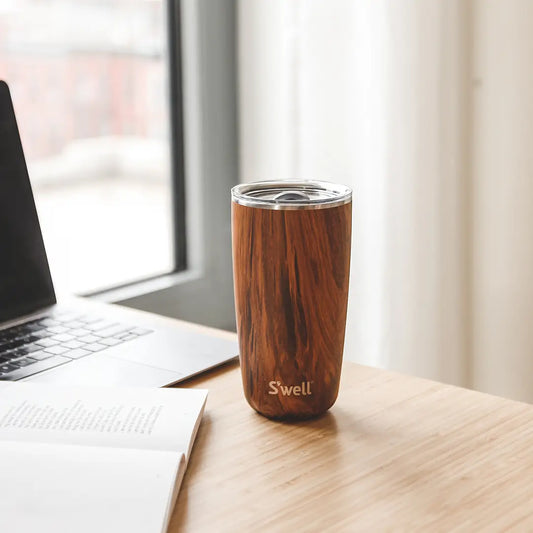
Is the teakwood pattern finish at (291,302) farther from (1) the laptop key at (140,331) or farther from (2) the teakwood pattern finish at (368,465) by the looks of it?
(1) the laptop key at (140,331)

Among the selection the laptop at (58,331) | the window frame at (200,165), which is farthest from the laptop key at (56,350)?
the window frame at (200,165)

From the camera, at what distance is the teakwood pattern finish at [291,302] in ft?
2.26

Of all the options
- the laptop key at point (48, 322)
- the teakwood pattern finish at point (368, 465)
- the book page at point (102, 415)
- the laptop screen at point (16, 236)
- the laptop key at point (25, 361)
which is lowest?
the teakwood pattern finish at point (368, 465)

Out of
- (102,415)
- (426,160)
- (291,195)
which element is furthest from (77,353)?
(426,160)

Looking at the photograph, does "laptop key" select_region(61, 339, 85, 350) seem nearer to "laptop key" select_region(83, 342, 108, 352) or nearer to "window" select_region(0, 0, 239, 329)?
"laptop key" select_region(83, 342, 108, 352)

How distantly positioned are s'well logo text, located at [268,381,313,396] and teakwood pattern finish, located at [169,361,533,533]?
3 centimetres

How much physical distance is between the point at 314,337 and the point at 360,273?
58 centimetres

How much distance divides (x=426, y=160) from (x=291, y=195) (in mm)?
528

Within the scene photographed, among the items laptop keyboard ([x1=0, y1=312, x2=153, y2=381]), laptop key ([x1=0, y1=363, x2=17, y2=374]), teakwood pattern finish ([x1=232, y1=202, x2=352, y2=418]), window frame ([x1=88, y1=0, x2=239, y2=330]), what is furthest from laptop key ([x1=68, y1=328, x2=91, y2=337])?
window frame ([x1=88, y1=0, x2=239, y2=330])

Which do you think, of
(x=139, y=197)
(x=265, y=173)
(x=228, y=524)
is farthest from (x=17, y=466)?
(x=139, y=197)

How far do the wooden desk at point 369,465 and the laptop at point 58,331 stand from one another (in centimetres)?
6

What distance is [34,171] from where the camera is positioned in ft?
4.37

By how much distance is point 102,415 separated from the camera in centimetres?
71

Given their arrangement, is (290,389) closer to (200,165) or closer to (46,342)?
(46,342)
